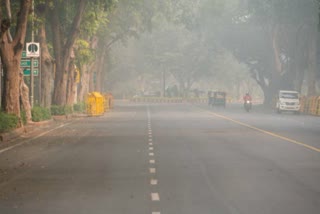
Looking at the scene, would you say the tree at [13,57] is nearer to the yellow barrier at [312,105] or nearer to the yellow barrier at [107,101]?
the yellow barrier at [107,101]

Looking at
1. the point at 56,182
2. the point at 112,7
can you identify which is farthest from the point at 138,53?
the point at 56,182

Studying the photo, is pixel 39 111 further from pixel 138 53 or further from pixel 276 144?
pixel 138 53

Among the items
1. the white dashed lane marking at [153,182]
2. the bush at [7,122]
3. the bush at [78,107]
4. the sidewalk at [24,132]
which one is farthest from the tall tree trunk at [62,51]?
the white dashed lane marking at [153,182]

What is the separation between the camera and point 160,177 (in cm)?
1331

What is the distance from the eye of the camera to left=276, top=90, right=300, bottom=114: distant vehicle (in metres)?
53.2

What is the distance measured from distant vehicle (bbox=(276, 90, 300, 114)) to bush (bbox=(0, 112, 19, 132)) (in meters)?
32.2

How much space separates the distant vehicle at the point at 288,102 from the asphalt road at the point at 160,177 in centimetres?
3062

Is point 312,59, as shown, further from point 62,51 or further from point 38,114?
point 38,114

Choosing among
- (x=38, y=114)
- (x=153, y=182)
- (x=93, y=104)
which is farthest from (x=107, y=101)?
(x=153, y=182)

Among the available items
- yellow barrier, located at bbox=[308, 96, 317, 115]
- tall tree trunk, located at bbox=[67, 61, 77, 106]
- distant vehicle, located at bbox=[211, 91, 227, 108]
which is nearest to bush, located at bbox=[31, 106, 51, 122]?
tall tree trunk, located at bbox=[67, 61, 77, 106]

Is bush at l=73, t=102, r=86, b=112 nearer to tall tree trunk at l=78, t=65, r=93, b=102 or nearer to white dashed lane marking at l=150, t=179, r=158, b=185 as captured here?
tall tree trunk at l=78, t=65, r=93, b=102

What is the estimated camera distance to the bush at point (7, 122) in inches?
925

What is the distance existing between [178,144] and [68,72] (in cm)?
2363

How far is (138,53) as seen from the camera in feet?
410
